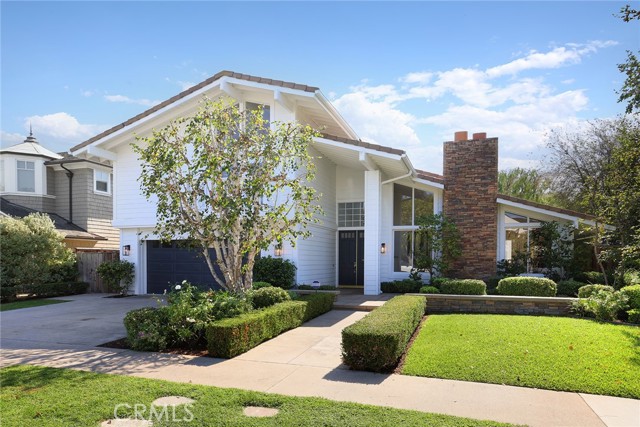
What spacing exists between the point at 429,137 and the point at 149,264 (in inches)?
435

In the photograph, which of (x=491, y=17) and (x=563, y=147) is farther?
(x=563, y=147)

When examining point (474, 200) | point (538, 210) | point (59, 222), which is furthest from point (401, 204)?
point (59, 222)

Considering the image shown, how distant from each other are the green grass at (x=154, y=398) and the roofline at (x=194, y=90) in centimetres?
921

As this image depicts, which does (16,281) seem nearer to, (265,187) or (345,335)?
(265,187)

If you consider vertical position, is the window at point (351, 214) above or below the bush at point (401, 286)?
above

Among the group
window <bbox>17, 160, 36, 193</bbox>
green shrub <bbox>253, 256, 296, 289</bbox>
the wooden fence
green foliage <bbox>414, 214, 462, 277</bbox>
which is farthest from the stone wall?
window <bbox>17, 160, 36, 193</bbox>

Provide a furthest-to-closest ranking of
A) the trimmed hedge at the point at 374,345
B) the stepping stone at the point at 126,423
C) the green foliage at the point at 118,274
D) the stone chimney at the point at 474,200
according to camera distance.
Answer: the green foliage at the point at 118,274, the stone chimney at the point at 474,200, the trimmed hedge at the point at 374,345, the stepping stone at the point at 126,423

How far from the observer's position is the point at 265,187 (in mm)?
9188

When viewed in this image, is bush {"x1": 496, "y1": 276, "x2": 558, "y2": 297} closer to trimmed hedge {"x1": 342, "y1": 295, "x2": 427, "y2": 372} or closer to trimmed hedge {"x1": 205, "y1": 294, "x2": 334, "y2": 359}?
trimmed hedge {"x1": 205, "y1": 294, "x2": 334, "y2": 359}

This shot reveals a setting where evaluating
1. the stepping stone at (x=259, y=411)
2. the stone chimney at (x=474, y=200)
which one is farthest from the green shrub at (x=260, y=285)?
the stepping stone at (x=259, y=411)

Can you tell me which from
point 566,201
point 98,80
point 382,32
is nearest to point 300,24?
point 382,32

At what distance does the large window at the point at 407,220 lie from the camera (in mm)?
14578

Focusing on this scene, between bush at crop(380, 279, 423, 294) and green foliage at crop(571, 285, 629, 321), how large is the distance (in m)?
4.79

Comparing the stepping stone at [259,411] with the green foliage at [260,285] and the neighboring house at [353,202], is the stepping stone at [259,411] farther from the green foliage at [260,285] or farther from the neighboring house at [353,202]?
the neighboring house at [353,202]
